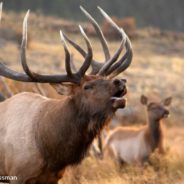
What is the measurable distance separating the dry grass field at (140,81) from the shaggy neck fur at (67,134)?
1.85 ft

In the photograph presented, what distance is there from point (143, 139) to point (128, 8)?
65.2 metres

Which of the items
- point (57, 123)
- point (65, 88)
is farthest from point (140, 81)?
point (57, 123)

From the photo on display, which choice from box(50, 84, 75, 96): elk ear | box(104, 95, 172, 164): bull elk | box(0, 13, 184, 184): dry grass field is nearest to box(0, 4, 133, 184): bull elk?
box(50, 84, 75, 96): elk ear

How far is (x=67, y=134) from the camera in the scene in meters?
7.70

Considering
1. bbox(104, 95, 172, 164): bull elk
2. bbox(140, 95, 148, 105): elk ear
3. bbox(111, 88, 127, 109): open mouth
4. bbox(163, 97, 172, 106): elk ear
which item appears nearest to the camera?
bbox(111, 88, 127, 109): open mouth

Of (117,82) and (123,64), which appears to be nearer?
(117,82)

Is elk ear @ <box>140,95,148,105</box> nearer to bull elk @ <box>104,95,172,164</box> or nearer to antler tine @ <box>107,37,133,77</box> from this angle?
bull elk @ <box>104,95,172,164</box>

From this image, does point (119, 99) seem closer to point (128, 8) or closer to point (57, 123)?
point (57, 123)

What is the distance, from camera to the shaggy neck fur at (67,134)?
7612mm

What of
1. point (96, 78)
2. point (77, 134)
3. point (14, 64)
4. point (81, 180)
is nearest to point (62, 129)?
point (77, 134)

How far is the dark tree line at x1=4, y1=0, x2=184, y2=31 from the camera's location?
7112 cm

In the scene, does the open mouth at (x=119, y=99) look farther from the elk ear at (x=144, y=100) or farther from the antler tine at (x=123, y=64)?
the elk ear at (x=144, y=100)

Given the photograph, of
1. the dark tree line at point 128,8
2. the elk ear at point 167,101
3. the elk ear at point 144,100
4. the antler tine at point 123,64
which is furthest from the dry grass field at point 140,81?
the dark tree line at point 128,8

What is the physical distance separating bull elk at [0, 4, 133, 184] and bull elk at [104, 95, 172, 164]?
5.76 meters
